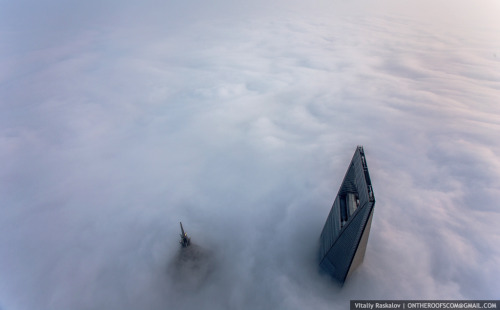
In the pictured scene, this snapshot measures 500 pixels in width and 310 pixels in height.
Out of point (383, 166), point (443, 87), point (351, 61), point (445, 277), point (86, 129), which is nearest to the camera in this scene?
point (445, 277)

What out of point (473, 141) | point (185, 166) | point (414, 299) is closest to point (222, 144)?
point (185, 166)

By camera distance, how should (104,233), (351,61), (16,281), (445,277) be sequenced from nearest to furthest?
(445,277) → (16,281) → (104,233) → (351,61)

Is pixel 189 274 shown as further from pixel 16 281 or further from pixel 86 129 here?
pixel 86 129

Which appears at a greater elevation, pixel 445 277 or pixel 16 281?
pixel 445 277

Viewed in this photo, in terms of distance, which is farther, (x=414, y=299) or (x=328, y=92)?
(x=328, y=92)

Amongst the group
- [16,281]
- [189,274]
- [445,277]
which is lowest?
[16,281]

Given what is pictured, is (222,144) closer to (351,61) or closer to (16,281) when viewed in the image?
(16,281)

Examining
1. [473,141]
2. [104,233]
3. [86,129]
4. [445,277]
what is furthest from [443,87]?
[86,129]
